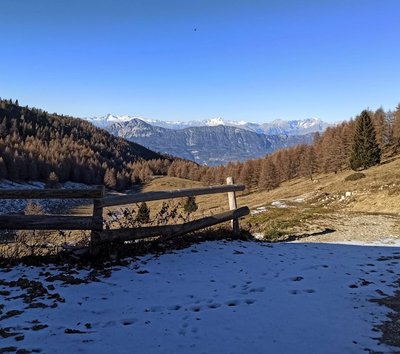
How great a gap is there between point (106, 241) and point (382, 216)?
17678 millimetres

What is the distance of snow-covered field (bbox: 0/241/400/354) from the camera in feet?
16.3

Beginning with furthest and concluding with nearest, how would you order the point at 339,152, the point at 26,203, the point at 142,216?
the point at 26,203 → the point at 339,152 → the point at 142,216

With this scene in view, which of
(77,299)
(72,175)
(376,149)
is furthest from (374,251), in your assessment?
(72,175)

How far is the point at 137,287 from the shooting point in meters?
7.30

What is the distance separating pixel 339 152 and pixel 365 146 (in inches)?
758

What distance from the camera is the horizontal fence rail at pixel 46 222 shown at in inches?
346

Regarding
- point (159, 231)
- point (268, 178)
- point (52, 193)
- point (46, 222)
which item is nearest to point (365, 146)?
point (268, 178)

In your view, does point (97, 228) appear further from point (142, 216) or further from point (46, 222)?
point (142, 216)

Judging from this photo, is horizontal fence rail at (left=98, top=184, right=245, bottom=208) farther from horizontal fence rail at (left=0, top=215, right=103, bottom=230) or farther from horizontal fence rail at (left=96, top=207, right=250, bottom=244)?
horizontal fence rail at (left=96, top=207, right=250, bottom=244)

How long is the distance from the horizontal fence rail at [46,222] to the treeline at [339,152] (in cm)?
8328

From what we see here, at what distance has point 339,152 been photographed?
10125 centimetres

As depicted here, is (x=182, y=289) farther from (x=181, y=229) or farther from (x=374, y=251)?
(x=374, y=251)

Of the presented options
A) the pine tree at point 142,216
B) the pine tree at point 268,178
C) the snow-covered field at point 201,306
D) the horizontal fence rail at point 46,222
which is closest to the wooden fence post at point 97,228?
the horizontal fence rail at point 46,222

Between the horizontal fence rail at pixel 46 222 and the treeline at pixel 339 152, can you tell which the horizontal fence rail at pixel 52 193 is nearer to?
the horizontal fence rail at pixel 46 222
